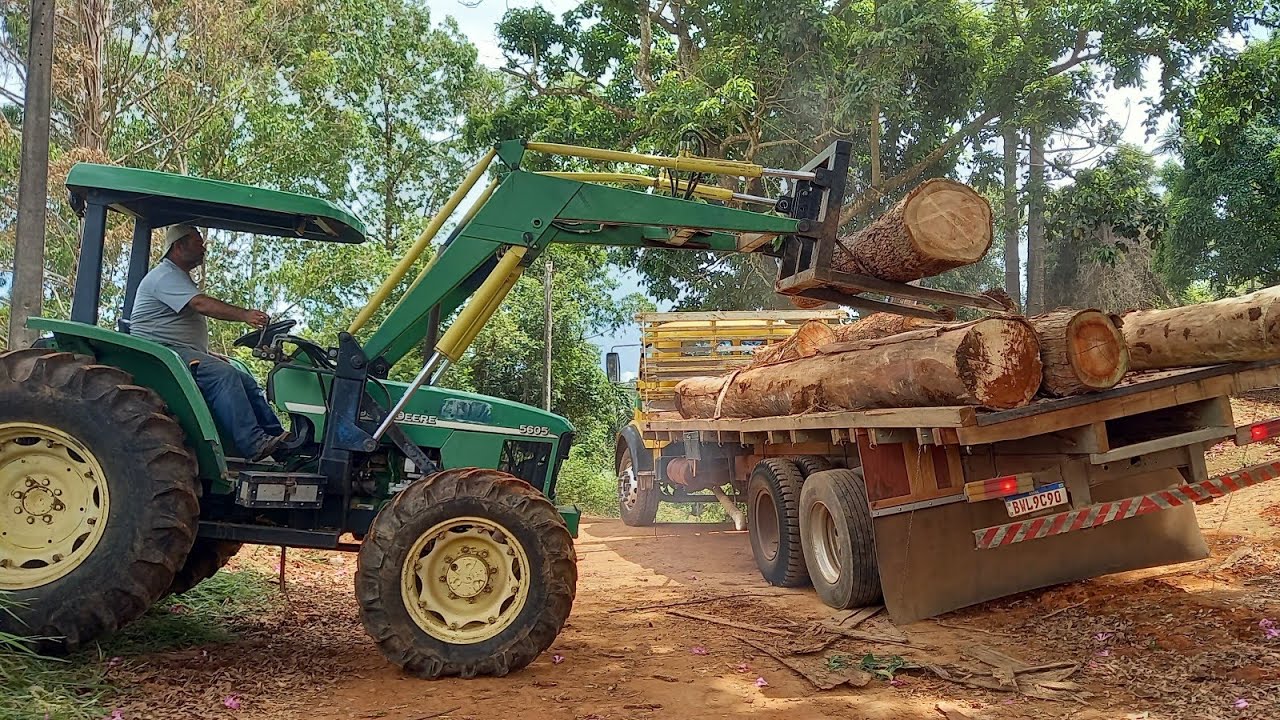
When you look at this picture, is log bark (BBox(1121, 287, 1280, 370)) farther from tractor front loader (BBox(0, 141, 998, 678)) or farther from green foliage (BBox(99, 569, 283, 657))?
green foliage (BBox(99, 569, 283, 657))

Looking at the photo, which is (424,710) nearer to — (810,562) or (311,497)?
(311,497)

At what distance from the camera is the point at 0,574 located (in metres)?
4.19

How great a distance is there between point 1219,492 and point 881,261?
232 centimetres

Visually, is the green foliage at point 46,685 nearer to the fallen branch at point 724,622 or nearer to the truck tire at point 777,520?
the fallen branch at point 724,622

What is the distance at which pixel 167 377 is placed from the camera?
4621 mm

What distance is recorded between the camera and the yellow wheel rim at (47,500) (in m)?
Answer: 4.26

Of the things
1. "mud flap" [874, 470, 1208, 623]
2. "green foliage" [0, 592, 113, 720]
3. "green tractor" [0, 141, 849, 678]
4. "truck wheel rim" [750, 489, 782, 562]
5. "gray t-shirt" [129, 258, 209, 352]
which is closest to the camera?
"green foliage" [0, 592, 113, 720]

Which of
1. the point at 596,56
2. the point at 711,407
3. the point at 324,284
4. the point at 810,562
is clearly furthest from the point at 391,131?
the point at 810,562

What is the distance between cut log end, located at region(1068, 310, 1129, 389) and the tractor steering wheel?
13.5 feet

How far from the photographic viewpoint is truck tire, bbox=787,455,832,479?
24.1ft

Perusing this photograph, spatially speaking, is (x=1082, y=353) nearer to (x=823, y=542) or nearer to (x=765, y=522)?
(x=823, y=542)

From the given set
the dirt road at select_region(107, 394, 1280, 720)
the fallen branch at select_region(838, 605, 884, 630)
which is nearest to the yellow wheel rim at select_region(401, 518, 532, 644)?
the dirt road at select_region(107, 394, 1280, 720)

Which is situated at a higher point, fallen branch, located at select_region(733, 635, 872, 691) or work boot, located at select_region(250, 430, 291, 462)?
work boot, located at select_region(250, 430, 291, 462)

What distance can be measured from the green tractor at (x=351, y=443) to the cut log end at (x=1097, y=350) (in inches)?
56.5
